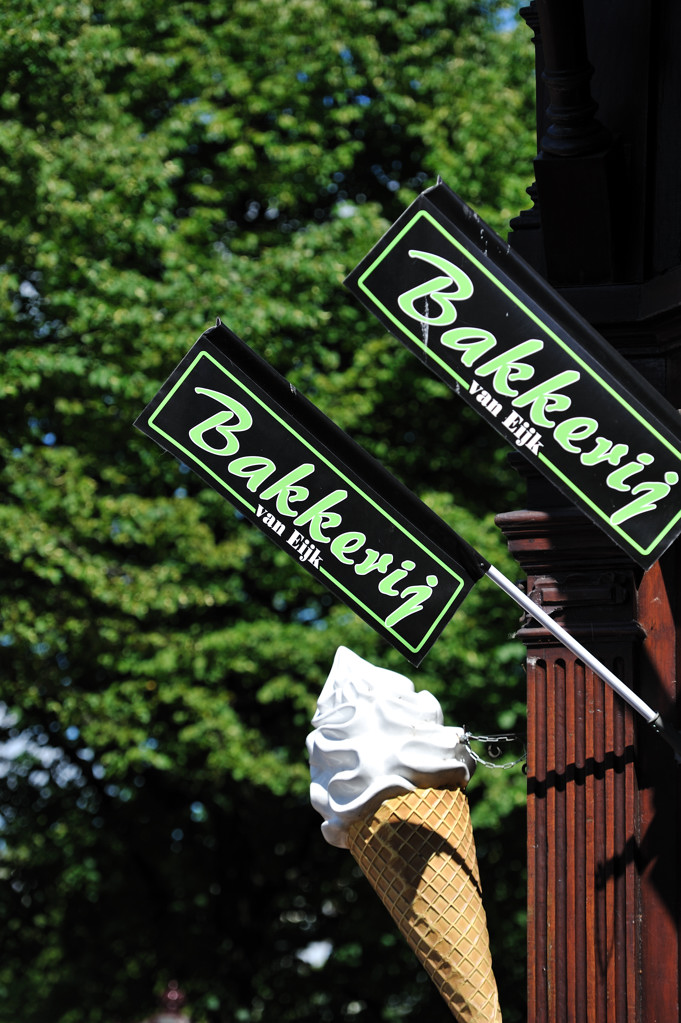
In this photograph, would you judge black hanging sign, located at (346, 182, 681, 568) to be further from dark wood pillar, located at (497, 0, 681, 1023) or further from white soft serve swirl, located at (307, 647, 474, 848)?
white soft serve swirl, located at (307, 647, 474, 848)

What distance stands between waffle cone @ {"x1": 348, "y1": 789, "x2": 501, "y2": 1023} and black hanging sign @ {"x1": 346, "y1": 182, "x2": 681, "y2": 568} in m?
1.46

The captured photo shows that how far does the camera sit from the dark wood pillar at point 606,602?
5117 mm

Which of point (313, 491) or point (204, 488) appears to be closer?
point (313, 491)

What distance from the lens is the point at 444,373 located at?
4762 millimetres

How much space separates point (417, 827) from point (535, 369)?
1851mm

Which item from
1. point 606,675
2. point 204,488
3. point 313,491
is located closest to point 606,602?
point 606,675

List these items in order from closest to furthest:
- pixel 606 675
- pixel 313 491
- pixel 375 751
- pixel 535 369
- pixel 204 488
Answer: pixel 535 369
pixel 606 675
pixel 313 491
pixel 375 751
pixel 204 488

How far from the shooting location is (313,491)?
5176 mm

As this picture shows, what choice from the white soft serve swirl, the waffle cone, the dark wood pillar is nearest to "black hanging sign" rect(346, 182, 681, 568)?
the dark wood pillar

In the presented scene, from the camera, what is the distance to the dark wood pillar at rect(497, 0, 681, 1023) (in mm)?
5117

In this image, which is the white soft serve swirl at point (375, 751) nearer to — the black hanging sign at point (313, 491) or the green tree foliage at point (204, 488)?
the black hanging sign at point (313, 491)

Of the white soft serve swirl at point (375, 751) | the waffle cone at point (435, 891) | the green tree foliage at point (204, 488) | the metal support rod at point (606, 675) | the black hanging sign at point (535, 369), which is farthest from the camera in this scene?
the green tree foliage at point (204, 488)

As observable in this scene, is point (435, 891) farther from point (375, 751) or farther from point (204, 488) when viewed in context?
point (204, 488)

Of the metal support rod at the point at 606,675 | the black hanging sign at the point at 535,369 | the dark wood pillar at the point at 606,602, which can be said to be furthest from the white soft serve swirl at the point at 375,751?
the black hanging sign at the point at 535,369
